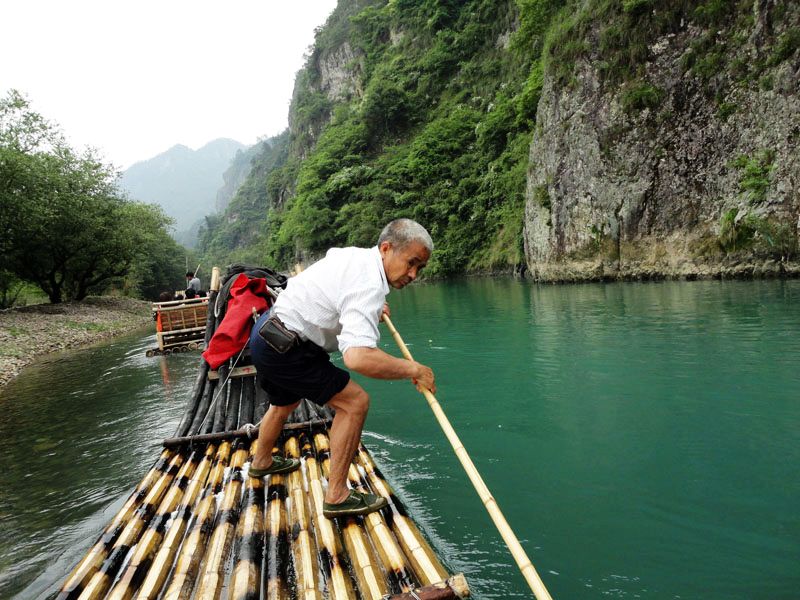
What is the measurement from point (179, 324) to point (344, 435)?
39.1 ft

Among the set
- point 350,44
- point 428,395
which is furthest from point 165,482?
point 350,44

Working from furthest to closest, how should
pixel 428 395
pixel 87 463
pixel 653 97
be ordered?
pixel 653 97
pixel 87 463
pixel 428 395

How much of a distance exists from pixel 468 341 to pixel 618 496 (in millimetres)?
7397

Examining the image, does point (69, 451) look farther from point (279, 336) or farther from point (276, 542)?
point (279, 336)

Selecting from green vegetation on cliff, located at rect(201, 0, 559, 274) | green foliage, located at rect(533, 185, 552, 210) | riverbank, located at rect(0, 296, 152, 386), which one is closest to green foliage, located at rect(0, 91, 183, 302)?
riverbank, located at rect(0, 296, 152, 386)

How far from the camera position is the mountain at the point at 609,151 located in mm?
16844

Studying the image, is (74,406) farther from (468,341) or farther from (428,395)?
(428,395)

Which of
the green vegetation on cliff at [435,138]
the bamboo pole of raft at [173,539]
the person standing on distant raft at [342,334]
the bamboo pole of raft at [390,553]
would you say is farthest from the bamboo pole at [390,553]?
the green vegetation on cliff at [435,138]

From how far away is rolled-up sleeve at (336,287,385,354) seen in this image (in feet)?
8.18

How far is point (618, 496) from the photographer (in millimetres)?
3775

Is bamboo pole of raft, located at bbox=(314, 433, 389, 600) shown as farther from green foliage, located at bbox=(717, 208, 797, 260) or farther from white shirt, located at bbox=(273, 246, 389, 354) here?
green foliage, located at bbox=(717, 208, 797, 260)

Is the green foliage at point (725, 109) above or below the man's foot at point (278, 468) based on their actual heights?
above

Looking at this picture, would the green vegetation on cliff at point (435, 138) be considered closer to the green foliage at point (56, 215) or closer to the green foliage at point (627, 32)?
the green foliage at point (627, 32)

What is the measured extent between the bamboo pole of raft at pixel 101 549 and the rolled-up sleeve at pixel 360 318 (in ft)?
5.78
